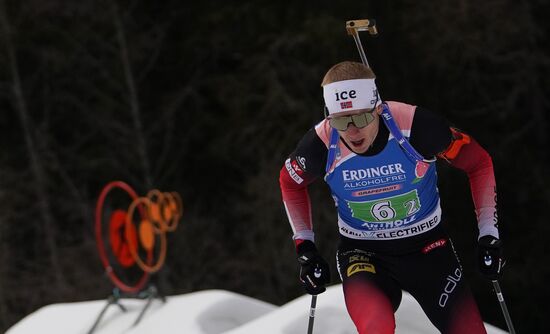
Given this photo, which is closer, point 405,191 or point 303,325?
point 405,191

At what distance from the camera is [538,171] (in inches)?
646

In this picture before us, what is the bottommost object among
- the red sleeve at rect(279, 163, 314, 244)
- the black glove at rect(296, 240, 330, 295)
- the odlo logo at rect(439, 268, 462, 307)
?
the odlo logo at rect(439, 268, 462, 307)

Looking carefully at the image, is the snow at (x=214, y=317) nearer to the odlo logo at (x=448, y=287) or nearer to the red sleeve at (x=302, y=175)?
the red sleeve at (x=302, y=175)

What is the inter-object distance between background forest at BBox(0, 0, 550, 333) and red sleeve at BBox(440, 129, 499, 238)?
40.5 ft

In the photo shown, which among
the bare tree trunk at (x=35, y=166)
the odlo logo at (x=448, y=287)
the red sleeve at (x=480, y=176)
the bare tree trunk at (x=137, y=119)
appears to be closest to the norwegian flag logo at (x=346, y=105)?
the red sleeve at (x=480, y=176)

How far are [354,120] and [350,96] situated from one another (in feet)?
0.34

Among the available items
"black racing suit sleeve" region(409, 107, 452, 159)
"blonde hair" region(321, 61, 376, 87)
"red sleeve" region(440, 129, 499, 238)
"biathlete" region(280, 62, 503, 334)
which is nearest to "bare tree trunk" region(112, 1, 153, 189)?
"biathlete" region(280, 62, 503, 334)

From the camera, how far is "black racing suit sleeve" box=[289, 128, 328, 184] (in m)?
3.90

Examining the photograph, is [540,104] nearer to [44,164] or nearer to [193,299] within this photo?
[44,164]

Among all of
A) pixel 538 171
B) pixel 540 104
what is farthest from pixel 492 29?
pixel 538 171

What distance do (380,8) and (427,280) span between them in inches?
550

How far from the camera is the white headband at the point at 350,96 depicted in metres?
3.74

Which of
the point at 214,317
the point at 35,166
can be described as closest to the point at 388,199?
the point at 214,317

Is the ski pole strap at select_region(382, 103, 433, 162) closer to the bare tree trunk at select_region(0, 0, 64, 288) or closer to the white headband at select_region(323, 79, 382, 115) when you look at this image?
the white headband at select_region(323, 79, 382, 115)
